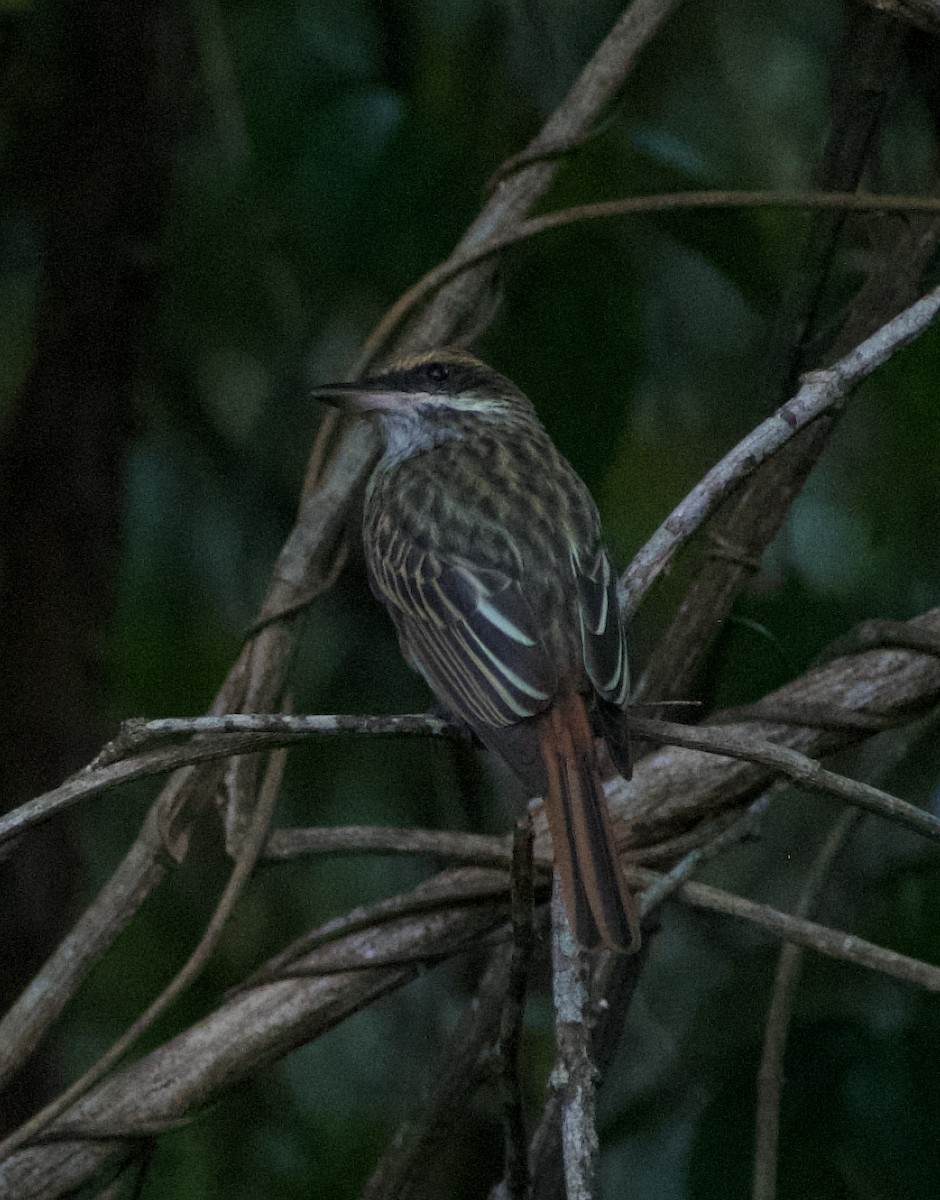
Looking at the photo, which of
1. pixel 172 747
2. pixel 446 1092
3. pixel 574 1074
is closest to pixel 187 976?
pixel 446 1092

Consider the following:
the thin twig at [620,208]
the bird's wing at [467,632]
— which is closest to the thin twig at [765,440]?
the bird's wing at [467,632]

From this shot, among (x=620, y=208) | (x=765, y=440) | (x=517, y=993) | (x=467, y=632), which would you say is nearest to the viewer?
(x=517, y=993)

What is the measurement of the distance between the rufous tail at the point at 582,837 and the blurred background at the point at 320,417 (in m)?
0.90

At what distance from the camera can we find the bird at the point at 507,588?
215 centimetres

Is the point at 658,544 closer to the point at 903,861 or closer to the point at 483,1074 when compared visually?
the point at 483,1074

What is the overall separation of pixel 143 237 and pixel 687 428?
1318 mm

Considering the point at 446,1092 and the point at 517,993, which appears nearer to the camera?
the point at 517,993

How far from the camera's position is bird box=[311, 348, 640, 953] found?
215 centimetres

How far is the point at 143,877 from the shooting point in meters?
2.71

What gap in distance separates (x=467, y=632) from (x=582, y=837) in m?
0.51

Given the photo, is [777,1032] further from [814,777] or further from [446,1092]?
[814,777]

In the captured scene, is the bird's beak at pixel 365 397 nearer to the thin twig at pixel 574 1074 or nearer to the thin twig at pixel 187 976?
the thin twig at pixel 187 976

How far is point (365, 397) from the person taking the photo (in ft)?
10.1

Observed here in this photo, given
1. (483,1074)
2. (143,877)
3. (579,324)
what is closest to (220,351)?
(579,324)
